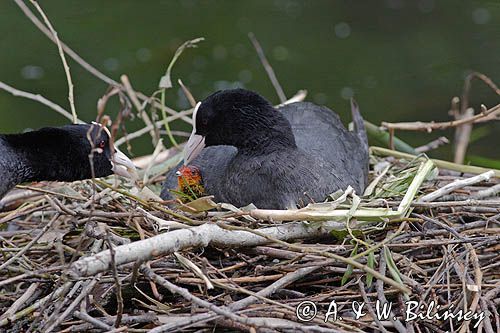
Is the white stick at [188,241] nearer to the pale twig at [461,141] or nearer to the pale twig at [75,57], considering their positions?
the pale twig at [75,57]

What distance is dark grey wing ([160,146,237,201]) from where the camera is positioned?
3691 mm

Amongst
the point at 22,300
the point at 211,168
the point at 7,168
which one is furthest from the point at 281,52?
the point at 22,300

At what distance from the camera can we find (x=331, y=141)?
395 cm

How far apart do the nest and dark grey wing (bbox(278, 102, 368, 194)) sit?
34 cm

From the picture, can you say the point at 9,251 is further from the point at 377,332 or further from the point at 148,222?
the point at 377,332

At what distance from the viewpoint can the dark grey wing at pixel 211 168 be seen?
369 cm

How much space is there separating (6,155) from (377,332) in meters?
1.51

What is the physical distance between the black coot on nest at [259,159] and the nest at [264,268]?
17 centimetres

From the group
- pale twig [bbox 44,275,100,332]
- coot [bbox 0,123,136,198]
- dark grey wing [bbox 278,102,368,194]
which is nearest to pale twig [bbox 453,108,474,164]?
dark grey wing [bbox 278,102,368,194]

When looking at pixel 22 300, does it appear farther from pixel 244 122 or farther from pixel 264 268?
pixel 244 122

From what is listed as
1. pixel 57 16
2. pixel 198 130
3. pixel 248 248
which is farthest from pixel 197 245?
pixel 57 16

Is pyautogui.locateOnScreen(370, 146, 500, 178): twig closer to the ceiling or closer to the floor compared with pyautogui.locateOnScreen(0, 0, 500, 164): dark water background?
closer to the ceiling

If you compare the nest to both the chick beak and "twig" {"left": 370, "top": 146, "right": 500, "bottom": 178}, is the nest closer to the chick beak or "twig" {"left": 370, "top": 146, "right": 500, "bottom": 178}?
the chick beak

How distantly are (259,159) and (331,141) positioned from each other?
506mm
